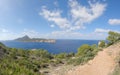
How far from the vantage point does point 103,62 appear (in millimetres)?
21922

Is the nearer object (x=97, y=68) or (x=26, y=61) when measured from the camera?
(x=97, y=68)

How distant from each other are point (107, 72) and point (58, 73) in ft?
19.1

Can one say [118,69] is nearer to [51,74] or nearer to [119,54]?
[119,54]

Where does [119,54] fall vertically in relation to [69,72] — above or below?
above

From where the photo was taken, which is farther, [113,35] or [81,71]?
[113,35]

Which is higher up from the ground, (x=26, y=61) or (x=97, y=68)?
A: (x=26, y=61)

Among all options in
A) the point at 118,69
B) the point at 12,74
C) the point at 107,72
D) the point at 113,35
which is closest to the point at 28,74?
the point at 12,74

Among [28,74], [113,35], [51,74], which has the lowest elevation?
[51,74]

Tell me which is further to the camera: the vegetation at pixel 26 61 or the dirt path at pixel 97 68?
the dirt path at pixel 97 68

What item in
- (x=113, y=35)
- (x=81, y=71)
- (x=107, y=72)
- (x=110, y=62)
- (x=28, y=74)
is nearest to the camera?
(x=28, y=74)

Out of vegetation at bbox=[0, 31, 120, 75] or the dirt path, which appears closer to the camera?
vegetation at bbox=[0, 31, 120, 75]

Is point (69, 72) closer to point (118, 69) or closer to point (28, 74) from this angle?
point (118, 69)

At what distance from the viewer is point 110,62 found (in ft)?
69.8

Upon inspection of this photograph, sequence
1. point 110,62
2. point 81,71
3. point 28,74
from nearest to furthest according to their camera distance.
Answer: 1. point 28,74
2. point 81,71
3. point 110,62
